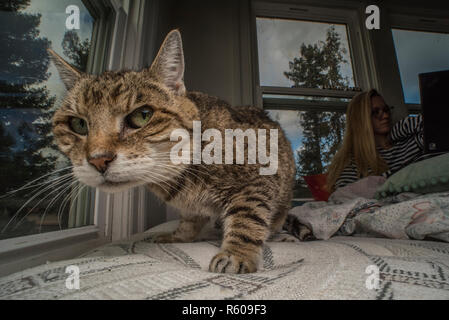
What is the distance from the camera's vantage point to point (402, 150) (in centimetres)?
179

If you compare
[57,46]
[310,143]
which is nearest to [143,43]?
[57,46]

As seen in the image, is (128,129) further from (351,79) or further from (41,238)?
(351,79)

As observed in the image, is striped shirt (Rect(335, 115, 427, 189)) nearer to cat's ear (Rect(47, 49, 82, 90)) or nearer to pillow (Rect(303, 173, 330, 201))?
pillow (Rect(303, 173, 330, 201))

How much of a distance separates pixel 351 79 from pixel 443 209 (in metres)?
2.21

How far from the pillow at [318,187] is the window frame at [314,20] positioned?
867 mm

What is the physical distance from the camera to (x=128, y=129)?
2.09 ft

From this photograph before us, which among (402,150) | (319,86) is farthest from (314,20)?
(402,150)

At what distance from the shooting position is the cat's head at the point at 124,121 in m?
0.56

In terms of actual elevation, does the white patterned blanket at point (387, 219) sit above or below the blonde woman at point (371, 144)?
below

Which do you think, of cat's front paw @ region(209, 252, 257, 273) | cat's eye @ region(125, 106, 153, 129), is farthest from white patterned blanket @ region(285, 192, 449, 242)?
cat's eye @ region(125, 106, 153, 129)

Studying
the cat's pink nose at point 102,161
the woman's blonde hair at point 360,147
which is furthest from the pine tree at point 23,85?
the woman's blonde hair at point 360,147

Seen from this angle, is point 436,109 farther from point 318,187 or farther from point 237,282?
point 237,282

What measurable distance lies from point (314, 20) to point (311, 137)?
1.44 meters

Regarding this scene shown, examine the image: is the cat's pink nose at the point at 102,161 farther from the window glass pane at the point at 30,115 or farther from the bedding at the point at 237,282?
the bedding at the point at 237,282
